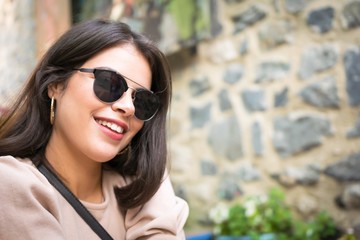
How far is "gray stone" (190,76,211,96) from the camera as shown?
371 centimetres

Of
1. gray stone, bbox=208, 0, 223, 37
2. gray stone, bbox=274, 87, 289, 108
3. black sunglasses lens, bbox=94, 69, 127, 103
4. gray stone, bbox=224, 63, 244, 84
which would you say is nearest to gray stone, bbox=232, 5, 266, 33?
gray stone, bbox=208, 0, 223, 37

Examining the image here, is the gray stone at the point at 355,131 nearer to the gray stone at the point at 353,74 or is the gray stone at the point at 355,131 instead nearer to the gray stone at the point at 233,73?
the gray stone at the point at 353,74

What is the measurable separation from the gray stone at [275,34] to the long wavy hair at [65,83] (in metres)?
1.80

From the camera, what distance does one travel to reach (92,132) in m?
1.32

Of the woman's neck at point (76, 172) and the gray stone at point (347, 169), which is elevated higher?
the woman's neck at point (76, 172)

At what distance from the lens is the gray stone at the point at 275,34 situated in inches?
123

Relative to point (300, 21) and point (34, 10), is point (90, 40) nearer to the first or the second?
point (34, 10)

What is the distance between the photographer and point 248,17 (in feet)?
11.2

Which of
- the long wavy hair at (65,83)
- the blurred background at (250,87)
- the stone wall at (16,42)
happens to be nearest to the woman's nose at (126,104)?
the long wavy hair at (65,83)

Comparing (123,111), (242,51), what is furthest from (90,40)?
(242,51)

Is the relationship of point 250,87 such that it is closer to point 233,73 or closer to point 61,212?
point 233,73

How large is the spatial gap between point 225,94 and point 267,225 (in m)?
1.07

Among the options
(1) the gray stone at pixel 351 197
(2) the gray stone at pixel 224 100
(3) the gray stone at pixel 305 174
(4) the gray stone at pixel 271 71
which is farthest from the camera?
(2) the gray stone at pixel 224 100

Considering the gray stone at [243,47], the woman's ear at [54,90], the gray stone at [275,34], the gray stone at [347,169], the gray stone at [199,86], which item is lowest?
the gray stone at [347,169]
